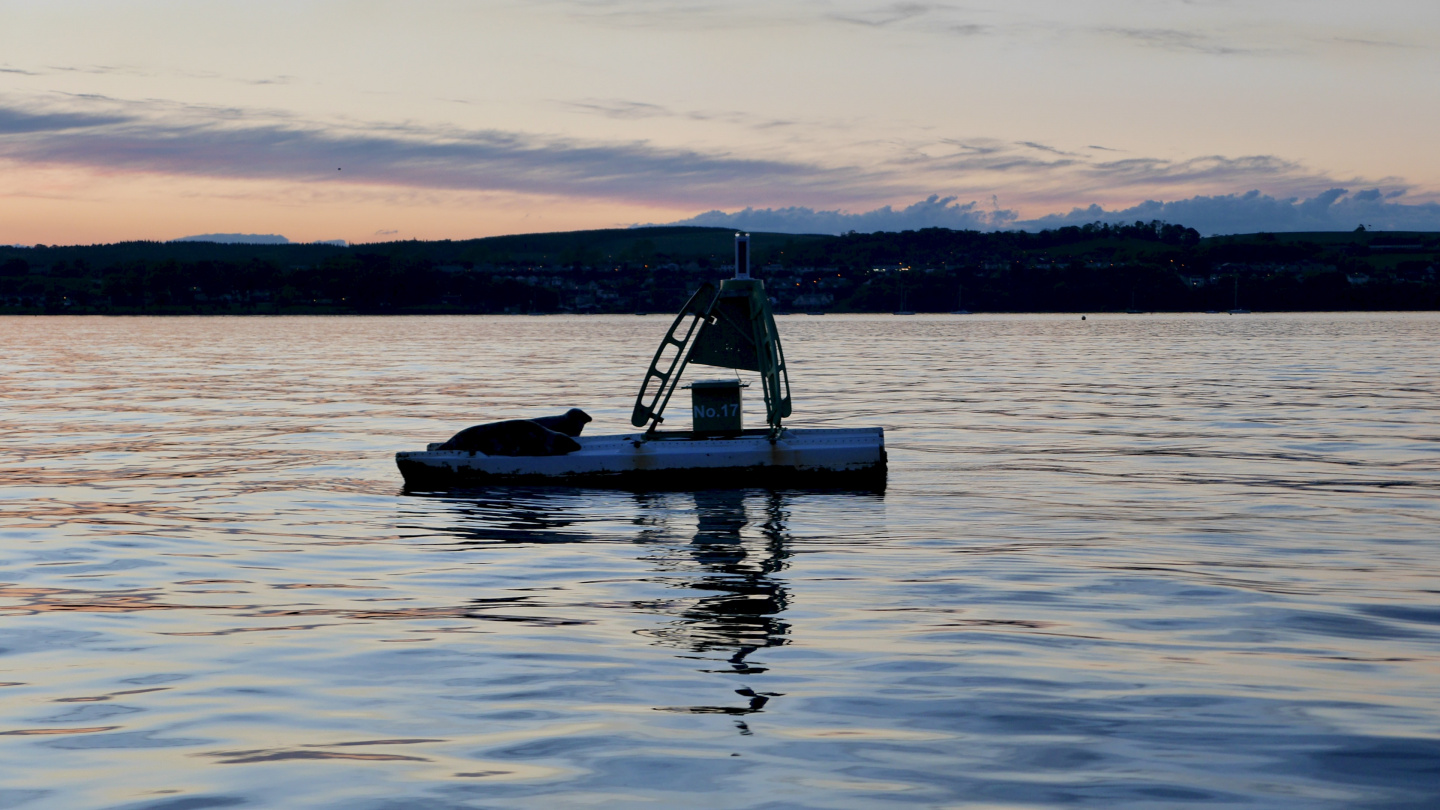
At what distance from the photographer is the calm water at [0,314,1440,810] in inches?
307

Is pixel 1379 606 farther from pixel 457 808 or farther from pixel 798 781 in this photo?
pixel 457 808

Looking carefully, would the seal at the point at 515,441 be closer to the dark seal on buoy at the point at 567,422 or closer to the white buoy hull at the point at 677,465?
the white buoy hull at the point at 677,465

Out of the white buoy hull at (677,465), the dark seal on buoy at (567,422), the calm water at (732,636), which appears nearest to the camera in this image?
the calm water at (732,636)

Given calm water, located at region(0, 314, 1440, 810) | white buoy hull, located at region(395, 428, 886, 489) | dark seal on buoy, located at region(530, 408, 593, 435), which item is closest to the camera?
calm water, located at region(0, 314, 1440, 810)

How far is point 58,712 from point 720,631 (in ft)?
17.7

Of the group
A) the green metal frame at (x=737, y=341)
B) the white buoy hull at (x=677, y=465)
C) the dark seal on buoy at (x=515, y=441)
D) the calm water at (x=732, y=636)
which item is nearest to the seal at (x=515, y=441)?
the dark seal on buoy at (x=515, y=441)

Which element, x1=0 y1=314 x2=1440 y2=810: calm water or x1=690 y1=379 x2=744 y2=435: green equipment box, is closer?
x1=0 y1=314 x2=1440 y2=810: calm water

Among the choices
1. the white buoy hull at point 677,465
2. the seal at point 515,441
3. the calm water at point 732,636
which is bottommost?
the calm water at point 732,636

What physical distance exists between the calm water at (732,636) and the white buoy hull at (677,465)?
556 mm

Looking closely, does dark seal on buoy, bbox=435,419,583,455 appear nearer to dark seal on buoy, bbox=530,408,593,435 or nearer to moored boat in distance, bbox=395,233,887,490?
moored boat in distance, bbox=395,233,887,490

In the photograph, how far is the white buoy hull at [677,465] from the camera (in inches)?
875

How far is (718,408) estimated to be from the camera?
23.5m

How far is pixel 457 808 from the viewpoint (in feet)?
23.8

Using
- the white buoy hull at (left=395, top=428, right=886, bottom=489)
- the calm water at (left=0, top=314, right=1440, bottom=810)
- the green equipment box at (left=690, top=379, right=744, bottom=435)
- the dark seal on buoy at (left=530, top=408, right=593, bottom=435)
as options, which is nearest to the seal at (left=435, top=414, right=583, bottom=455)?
the white buoy hull at (left=395, top=428, right=886, bottom=489)
